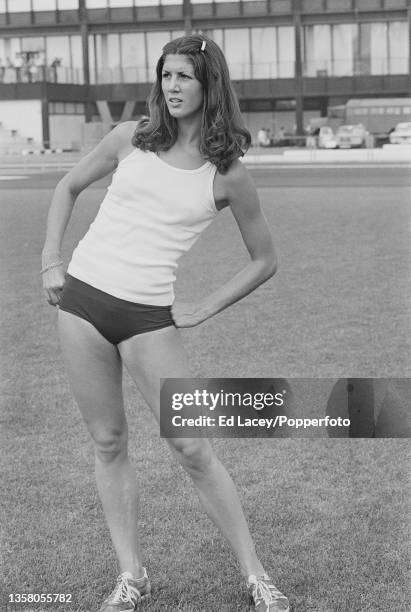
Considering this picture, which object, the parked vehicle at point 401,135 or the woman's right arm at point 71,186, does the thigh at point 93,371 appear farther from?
the parked vehicle at point 401,135

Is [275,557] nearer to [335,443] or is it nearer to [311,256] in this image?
[335,443]

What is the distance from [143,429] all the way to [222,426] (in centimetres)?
247

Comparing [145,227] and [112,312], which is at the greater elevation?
[145,227]

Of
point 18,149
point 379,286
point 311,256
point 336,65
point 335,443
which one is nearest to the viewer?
point 335,443

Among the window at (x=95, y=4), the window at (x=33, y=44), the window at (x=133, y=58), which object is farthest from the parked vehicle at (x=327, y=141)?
the window at (x=95, y=4)

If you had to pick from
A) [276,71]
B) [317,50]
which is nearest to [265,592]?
[276,71]

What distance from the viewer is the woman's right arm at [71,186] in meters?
3.10

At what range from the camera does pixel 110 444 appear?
3.28 meters

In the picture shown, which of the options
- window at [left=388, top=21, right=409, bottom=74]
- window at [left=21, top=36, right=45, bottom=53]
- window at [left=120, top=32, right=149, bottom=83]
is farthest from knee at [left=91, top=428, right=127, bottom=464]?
window at [left=388, top=21, right=409, bottom=74]

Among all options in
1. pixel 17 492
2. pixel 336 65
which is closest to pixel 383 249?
pixel 17 492

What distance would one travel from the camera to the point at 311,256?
1227 centimetres

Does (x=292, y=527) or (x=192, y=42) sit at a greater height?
(x=192, y=42)

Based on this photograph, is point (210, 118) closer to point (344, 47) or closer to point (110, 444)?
point (110, 444)

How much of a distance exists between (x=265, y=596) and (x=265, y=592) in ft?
0.04
